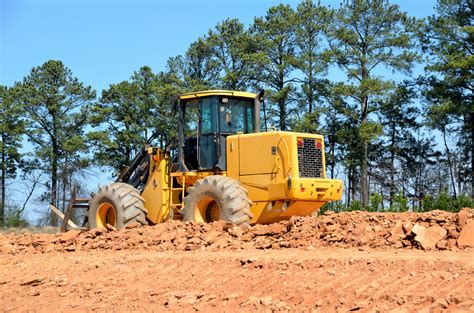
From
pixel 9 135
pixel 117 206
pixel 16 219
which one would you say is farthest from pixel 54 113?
pixel 117 206

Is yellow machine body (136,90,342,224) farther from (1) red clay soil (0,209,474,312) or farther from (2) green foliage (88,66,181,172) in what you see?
(2) green foliage (88,66,181,172)

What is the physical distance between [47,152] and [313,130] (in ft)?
61.3

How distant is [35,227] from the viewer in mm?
27281

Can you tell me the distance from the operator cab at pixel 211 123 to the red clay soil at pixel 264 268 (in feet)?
6.51

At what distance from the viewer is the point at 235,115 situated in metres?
14.3

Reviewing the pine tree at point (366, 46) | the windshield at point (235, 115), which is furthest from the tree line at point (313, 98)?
the windshield at point (235, 115)

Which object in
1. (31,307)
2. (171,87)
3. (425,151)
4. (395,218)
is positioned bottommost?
(31,307)

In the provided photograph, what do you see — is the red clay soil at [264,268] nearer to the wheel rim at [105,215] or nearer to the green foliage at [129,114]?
the wheel rim at [105,215]

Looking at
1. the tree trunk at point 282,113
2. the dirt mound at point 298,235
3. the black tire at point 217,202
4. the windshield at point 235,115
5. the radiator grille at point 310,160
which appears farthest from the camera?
the tree trunk at point 282,113

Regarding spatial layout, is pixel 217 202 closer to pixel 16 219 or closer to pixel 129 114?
pixel 16 219

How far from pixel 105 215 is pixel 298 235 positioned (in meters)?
6.17

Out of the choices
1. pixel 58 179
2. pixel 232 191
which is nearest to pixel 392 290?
pixel 232 191

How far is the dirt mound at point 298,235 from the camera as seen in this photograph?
30.6ft

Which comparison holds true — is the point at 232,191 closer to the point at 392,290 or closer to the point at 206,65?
the point at 392,290
